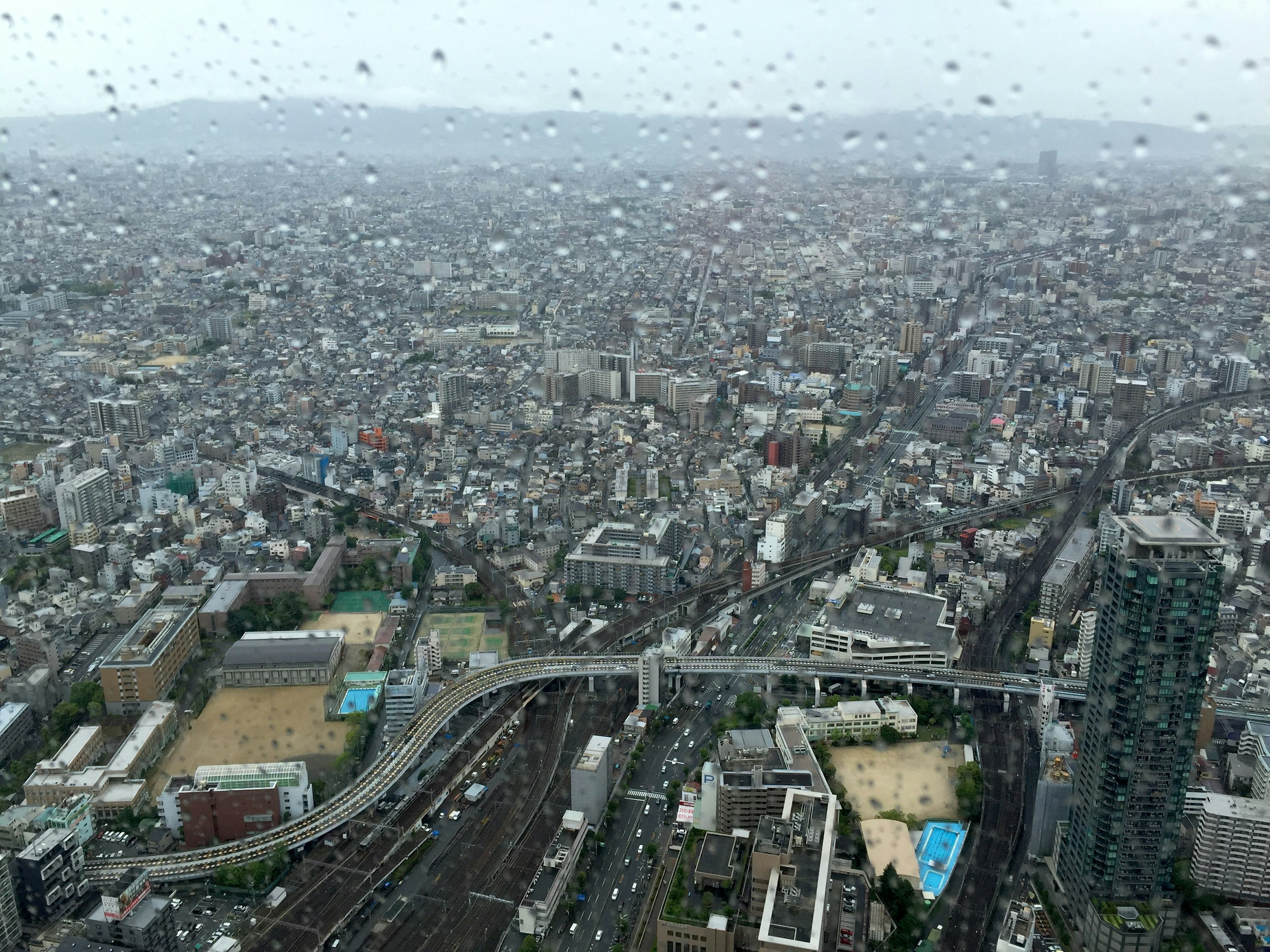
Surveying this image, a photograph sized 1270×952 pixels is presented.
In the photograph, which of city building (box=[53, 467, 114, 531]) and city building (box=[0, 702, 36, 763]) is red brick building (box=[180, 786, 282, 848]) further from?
city building (box=[53, 467, 114, 531])

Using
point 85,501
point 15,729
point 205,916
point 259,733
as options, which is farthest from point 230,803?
point 85,501

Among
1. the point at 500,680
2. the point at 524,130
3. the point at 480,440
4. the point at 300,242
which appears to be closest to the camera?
the point at 500,680

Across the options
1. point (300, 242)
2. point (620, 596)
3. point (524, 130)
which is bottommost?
point (620, 596)

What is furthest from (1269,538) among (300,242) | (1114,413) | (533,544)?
(300,242)

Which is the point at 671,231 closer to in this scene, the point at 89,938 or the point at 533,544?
the point at 533,544

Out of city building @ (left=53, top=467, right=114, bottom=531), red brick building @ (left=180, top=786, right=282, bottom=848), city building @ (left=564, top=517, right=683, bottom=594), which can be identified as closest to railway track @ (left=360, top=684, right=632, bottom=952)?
red brick building @ (left=180, top=786, right=282, bottom=848)
